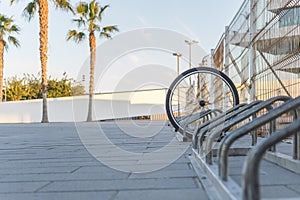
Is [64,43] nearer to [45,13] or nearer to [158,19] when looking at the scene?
[45,13]

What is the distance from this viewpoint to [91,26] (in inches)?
781

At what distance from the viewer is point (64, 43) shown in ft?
62.5

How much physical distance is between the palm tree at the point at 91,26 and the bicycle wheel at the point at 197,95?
13.8 metres

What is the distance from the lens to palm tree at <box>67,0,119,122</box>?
A: 1950cm

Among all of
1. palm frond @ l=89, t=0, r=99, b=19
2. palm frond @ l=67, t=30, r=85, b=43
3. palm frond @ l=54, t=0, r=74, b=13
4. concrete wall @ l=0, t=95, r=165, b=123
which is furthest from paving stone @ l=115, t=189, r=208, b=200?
palm frond @ l=89, t=0, r=99, b=19

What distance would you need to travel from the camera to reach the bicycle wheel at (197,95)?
4.19m

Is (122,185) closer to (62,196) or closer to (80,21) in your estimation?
(62,196)

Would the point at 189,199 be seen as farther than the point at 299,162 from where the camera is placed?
No

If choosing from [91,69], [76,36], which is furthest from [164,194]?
[76,36]

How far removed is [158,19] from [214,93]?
5.43ft

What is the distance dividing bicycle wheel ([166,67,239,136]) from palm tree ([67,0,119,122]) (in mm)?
13825

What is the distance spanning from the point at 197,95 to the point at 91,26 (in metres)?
14.6

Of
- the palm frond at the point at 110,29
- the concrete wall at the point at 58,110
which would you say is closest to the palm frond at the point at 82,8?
the palm frond at the point at 110,29

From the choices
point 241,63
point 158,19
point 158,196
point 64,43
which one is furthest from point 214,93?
point 64,43
